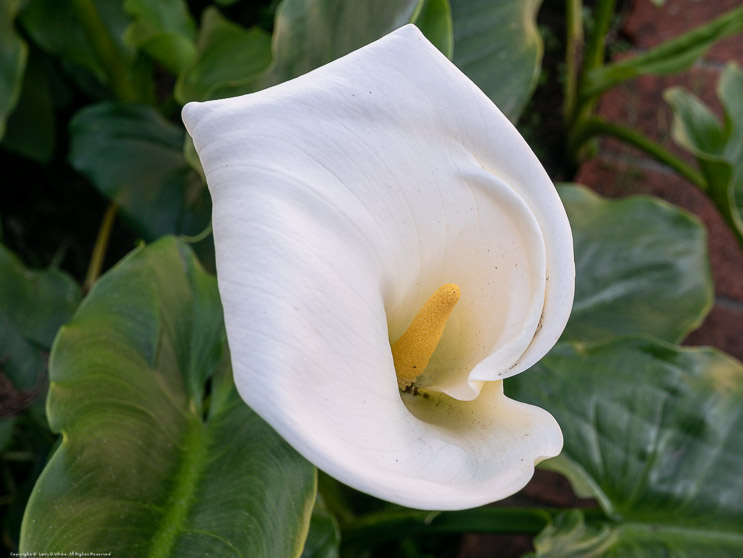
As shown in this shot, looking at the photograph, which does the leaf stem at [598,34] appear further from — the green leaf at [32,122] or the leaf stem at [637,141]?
the green leaf at [32,122]

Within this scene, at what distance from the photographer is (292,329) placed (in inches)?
12.4

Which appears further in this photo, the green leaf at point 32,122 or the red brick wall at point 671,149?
the red brick wall at point 671,149

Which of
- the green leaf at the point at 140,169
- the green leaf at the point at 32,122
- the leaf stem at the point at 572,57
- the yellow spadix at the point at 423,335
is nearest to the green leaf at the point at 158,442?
the yellow spadix at the point at 423,335

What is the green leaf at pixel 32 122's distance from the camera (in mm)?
1128

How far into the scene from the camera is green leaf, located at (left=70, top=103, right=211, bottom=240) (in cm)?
95

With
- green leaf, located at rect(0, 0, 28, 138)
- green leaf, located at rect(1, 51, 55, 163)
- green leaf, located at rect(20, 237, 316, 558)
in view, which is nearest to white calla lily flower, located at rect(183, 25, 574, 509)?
green leaf, located at rect(20, 237, 316, 558)

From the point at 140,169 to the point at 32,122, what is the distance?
12.4 inches

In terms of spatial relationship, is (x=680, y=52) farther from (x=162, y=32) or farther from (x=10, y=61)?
(x=10, y=61)

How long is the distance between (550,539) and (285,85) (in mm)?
498

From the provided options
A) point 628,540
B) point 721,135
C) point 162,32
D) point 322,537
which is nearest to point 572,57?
point 721,135

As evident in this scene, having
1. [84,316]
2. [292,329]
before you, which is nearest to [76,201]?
[84,316]

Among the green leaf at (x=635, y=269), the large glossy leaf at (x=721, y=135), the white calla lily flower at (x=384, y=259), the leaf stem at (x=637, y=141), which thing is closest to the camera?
the white calla lily flower at (x=384, y=259)

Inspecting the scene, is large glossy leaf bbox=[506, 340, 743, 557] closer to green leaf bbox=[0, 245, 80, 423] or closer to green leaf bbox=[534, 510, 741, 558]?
green leaf bbox=[534, 510, 741, 558]

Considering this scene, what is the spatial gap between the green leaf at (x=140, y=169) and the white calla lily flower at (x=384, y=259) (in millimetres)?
560
